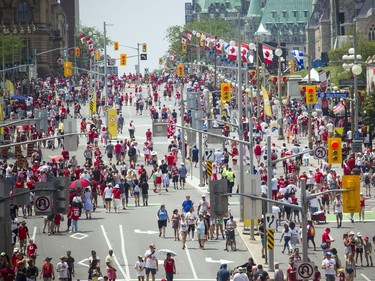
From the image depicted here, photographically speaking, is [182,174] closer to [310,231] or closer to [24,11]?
[310,231]

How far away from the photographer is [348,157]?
70.5 meters

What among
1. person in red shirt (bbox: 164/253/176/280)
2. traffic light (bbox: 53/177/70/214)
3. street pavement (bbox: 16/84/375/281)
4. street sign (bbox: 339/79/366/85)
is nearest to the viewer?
traffic light (bbox: 53/177/70/214)

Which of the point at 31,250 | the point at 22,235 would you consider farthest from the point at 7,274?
the point at 22,235

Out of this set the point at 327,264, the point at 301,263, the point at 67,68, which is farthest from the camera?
the point at 67,68

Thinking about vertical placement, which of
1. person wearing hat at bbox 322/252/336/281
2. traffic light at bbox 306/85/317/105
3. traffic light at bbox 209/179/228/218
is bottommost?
person wearing hat at bbox 322/252/336/281

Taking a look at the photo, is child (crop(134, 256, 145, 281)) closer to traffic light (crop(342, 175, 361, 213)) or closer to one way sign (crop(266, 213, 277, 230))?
one way sign (crop(266, 213, 277, 230))

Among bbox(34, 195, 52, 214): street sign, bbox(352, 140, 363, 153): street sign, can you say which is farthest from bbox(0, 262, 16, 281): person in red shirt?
bbox(352, 140, 363, 153): street sign

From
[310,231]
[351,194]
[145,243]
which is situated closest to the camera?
[351,194]

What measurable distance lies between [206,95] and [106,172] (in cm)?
3581

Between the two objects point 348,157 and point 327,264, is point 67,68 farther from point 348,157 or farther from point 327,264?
point 327,264

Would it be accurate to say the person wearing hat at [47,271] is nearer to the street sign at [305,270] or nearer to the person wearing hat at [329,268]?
the street sign at [305,270]

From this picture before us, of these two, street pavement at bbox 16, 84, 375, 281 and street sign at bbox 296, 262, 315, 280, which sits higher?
street pavement at bbox 16, 84, 375, 281

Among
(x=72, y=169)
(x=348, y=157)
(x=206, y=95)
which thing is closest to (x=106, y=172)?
(x=72, y=169)

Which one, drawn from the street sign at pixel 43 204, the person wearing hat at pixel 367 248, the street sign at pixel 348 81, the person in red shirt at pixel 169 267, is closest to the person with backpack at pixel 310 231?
the person wearing hat at pixel 367 248
